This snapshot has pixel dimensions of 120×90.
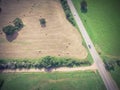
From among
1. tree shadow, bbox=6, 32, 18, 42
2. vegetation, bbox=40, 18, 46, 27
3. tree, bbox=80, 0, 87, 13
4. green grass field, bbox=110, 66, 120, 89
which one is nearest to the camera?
green grass field, bbox=110, 66, 120, 89

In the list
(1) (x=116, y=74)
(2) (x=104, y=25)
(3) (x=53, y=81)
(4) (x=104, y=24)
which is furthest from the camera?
(4) (x=104, y=24)

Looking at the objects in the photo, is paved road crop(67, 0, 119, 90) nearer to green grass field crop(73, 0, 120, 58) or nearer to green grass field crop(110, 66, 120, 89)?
green grass field crop(110, 66, 120, 89)

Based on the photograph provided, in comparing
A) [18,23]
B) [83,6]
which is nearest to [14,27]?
[18,23]

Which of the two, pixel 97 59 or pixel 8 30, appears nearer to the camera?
pixel 97 59

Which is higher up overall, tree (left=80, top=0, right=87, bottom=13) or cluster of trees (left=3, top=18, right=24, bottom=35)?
tree (left=80, top=0, right=87, bottom=13)

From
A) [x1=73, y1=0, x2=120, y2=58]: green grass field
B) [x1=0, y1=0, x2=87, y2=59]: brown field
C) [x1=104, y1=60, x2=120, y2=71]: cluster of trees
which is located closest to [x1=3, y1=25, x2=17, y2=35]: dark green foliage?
[x1=0, y1=0, x2=87, y2=59]: brown field

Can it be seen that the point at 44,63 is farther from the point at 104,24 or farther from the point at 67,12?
the point at 104,24

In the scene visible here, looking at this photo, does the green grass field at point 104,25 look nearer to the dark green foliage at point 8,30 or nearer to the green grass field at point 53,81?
the green grass field at point 53,81
